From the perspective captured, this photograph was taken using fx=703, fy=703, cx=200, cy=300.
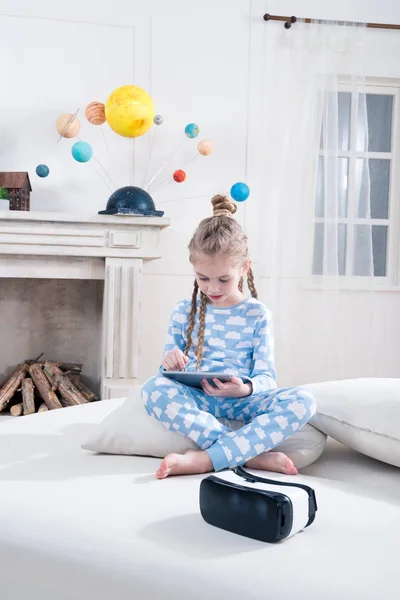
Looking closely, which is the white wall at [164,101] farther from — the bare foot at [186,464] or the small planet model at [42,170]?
the bare foot at [186,464]

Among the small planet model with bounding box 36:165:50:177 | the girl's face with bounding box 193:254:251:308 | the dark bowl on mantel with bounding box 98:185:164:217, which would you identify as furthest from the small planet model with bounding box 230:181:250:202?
the girl's face with bounding box 193:254:251:308

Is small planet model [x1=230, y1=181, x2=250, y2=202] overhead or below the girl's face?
overhead

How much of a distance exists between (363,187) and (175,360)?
2350 millimetres

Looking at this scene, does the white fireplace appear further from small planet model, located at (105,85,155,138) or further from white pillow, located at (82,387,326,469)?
white pillow, located at (82,387,326,469)

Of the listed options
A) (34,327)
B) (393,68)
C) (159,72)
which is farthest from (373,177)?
(34,327)

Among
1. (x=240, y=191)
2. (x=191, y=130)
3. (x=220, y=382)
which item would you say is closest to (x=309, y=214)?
(x=240, y=191)

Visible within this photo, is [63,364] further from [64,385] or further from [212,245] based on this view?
[212,245]

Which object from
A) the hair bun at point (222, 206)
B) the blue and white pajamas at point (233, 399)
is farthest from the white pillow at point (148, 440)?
the hair bun at point (222, 206)

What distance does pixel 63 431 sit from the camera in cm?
169

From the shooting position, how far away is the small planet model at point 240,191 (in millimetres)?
3365

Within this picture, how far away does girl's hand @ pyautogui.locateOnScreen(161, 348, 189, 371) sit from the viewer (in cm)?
164

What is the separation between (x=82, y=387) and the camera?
3.40 metres

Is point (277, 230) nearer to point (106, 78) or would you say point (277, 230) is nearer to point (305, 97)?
point (305, 97)

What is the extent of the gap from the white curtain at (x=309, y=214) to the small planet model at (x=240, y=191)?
0.90ft
